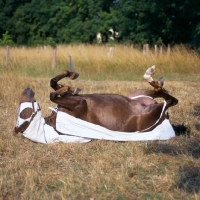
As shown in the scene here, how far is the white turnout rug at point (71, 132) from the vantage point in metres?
5.19

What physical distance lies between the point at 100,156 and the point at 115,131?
0.60 metres

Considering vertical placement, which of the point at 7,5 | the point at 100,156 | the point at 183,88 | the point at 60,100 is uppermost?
the point at 60,100

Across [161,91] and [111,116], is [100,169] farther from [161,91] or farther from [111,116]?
[161,91]

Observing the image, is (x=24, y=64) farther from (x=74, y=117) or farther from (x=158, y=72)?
(x=74, y=117)

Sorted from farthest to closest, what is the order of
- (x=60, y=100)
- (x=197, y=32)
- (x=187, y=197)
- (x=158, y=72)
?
(x=197, y=32) < (x=158, y=72) < (x=60, y=100) < (x=187, y=197)

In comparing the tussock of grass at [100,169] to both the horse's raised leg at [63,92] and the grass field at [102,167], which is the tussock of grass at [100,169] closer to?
the grass field at [102,167]

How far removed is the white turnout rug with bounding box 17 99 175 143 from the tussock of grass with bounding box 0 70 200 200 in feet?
0.28

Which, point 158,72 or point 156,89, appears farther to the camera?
point 158,72

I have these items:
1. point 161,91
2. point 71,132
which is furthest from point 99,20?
point 71,132

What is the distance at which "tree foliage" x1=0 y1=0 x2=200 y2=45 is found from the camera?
24.7 m

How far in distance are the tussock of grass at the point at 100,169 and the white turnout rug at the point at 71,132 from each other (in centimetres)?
8

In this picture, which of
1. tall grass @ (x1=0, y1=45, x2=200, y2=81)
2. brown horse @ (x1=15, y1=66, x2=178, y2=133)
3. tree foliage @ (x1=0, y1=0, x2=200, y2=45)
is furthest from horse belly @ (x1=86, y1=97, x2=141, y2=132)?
tree foliage @ (x1=0, y1=0, x2=200, y2=45)

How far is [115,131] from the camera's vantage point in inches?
209

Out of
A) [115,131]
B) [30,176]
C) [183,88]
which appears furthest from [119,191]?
[183,88]
